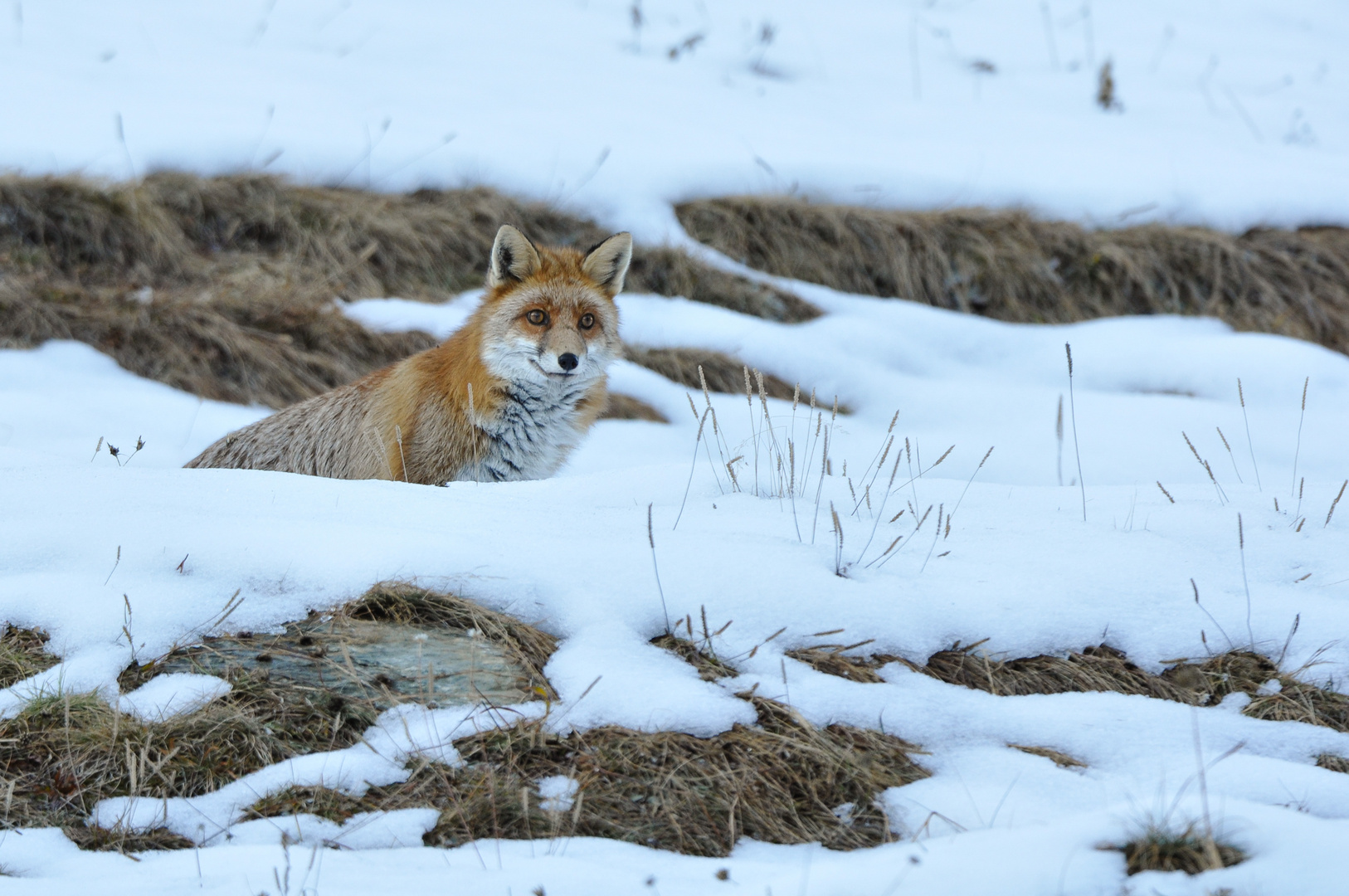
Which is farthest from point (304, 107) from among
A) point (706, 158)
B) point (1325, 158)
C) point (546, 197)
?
point (1325, 158)

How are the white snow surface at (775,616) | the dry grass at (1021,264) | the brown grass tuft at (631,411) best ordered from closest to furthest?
the white snow surface at (775,616) → the brown grass tuft at (631,411) → the dry grass at (1021,264)

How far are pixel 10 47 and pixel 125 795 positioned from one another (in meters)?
10.7

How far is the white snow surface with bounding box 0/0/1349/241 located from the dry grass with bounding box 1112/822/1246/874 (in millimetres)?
8652

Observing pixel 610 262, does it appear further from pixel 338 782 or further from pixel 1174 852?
pixel 1174 852

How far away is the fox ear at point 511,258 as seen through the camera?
6.16 metres

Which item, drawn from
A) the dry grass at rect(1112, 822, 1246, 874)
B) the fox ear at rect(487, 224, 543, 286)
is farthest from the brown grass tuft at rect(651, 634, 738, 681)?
the fox ear at rect(487, 224, 543, 286)

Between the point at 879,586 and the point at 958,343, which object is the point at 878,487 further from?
the point at 958,343

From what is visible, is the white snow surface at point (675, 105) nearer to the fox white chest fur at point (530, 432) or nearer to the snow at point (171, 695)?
the fox white chest fur at point (530, 432)

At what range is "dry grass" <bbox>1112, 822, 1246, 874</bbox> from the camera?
222cm

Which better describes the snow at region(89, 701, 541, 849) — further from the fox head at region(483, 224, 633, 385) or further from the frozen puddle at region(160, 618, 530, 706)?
the fox head at region(483, 224, 633, 385)

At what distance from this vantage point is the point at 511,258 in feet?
20.6

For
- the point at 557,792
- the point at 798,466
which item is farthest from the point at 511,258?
the point at 557,792

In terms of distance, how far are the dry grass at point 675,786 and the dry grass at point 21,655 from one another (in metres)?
1.13

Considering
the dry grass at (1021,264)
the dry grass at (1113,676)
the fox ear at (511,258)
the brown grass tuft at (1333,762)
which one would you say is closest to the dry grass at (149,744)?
the dry grass at (1113,676)
